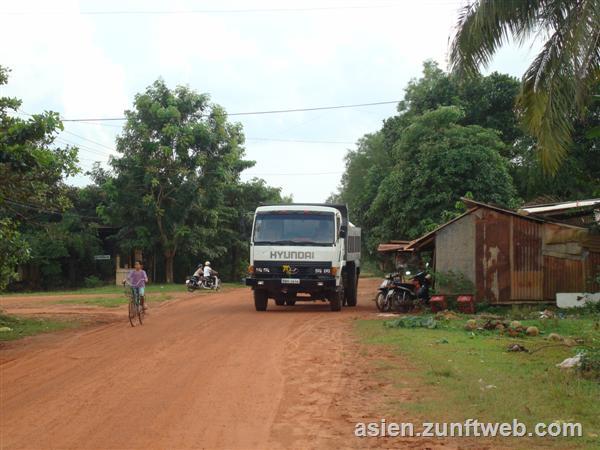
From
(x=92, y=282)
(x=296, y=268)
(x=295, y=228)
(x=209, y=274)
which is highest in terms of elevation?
(x=295, y=228)

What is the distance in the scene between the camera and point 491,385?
875 cm

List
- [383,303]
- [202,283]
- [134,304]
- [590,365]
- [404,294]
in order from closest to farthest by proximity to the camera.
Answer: [590,365] < [134,304] < [404,294] < [383,303] < [202,283]

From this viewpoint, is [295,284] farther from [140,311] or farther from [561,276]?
[561,276]

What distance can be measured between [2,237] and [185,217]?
23.4 meters

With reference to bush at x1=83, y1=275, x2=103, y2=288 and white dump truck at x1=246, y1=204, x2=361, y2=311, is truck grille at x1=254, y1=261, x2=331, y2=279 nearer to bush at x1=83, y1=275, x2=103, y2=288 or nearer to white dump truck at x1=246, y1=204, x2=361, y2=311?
white dump truck at x1=246, y1=204, x2=361, y2=311

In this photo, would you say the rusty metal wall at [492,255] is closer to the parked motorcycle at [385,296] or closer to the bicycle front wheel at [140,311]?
the parked motorcycle at [385,296]

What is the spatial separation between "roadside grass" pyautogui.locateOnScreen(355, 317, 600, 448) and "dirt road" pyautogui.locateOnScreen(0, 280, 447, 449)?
2.12 ft

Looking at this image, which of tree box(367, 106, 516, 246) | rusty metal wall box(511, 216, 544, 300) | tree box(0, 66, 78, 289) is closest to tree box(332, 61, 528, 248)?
tree box(367, 106, 516, 246)

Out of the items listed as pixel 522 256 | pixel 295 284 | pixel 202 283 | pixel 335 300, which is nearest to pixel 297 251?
pixel 295 284

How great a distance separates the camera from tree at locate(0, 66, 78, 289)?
13.0 m

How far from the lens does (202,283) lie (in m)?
33.0

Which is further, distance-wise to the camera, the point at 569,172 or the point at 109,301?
the point at 569,172

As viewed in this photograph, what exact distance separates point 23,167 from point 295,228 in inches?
339

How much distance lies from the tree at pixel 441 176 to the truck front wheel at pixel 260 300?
301 inches
